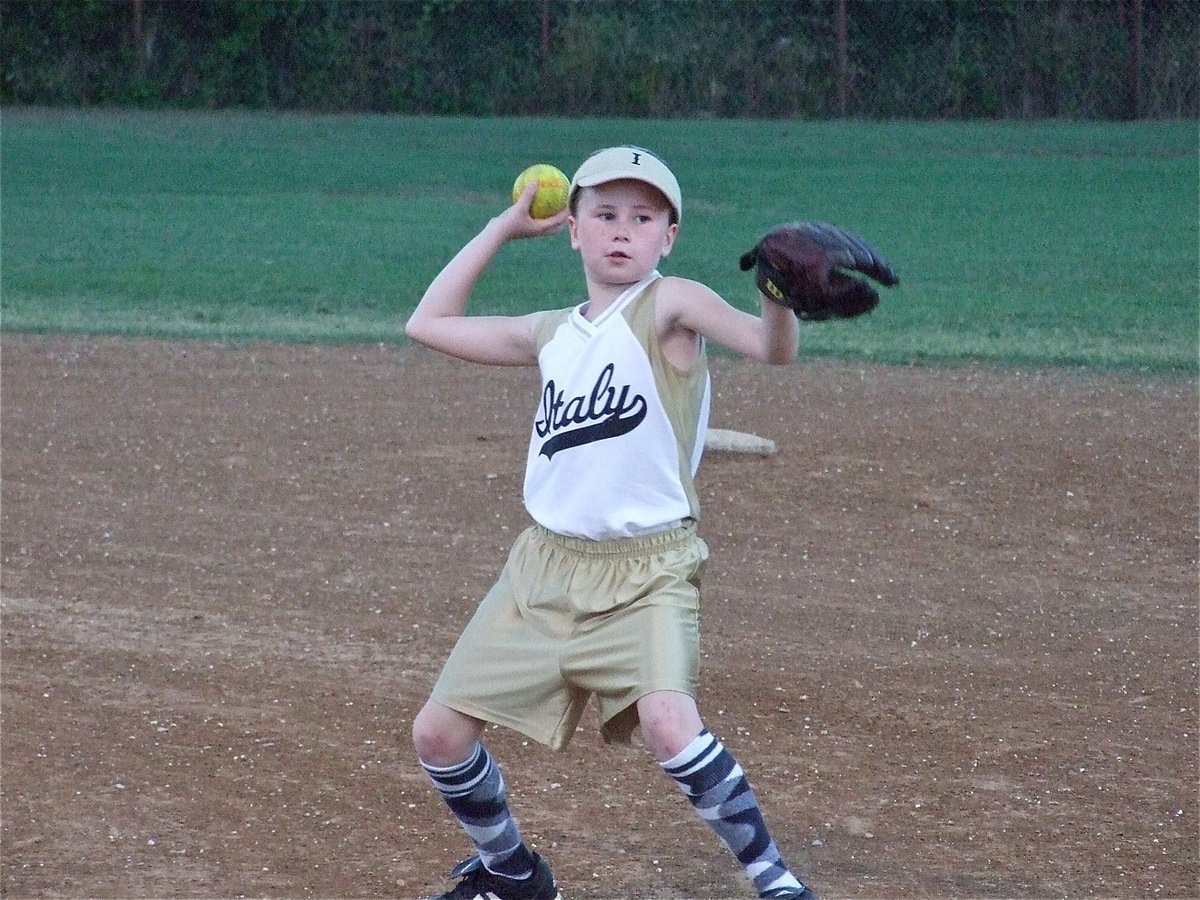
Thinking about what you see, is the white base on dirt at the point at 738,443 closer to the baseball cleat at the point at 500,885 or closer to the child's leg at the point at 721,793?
the baseball cleat at the point at 500,885

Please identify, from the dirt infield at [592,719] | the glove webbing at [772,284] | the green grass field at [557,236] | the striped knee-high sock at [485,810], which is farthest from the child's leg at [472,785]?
the green grass field at [557,236]

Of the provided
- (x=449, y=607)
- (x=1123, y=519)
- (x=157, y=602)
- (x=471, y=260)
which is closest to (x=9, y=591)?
(x=157, y=602)

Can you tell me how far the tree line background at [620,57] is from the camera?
23.2 metres

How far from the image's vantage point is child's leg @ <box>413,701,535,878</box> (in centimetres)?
345

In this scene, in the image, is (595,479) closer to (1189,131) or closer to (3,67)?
(1189,131)

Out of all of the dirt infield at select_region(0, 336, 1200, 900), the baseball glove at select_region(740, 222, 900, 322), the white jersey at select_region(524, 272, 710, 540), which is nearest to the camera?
the baseball glove at select_region(740, 222, 900, 322)

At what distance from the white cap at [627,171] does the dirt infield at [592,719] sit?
5.14ft

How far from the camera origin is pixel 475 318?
3.73 m

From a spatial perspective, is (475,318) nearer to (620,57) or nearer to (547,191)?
(547,191)

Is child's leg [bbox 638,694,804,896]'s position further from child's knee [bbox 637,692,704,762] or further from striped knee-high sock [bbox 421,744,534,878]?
striped knee-high sock [bbox 421,744,534,878]

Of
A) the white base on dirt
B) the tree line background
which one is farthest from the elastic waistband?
the tree line background

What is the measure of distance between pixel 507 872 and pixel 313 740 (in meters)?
1.27

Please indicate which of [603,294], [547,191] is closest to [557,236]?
[547,191]

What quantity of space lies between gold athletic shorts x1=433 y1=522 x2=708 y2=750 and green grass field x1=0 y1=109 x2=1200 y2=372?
6.35m
